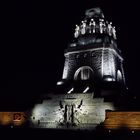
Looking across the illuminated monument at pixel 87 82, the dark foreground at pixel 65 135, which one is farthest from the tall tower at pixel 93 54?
the dark foreground at pixel 65 135

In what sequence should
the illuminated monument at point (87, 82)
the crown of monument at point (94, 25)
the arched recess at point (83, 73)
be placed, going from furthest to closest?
the crown of monument at point (94, 25)
the arched recess at point (83, 73)
the illuminated monument at point (87, 82)

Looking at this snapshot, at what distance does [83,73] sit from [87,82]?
9.32ft

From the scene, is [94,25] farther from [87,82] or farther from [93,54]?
[87,82]

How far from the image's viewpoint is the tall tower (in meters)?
44.6

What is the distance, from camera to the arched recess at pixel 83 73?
150 ft

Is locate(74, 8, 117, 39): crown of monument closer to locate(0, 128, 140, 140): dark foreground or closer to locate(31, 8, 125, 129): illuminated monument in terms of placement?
locate(31, 8, 125, 129): illuminated monument

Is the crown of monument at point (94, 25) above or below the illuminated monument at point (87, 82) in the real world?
above

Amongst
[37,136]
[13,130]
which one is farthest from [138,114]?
[13,130]

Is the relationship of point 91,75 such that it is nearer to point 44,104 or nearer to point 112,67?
point 112,67

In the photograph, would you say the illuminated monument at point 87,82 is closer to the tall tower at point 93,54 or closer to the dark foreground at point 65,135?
the tall tower at point 93,54

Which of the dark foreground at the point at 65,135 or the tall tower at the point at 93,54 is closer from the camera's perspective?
the dark foreground at the point at 65,135

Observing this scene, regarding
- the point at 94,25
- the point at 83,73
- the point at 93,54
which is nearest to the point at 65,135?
the point at 83,73

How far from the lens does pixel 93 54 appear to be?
46000 millimetres

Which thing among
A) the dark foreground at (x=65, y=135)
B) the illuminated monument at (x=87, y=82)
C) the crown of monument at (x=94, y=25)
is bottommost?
the dark foreground at (x=65, y=135)
